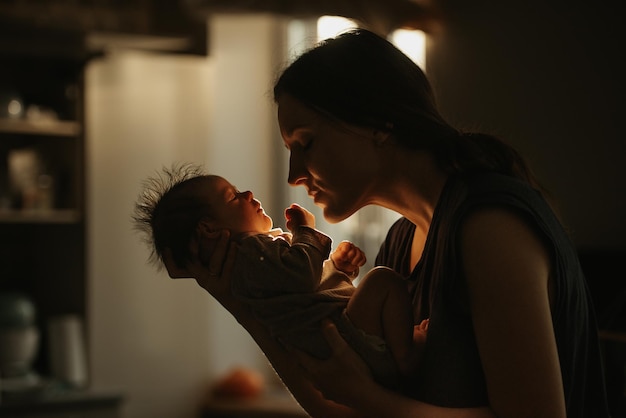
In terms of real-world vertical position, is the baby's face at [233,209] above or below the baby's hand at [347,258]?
above

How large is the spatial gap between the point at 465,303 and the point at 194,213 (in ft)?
1.47

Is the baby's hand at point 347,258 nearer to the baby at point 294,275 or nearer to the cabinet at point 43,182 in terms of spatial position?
the baby at point 294,275

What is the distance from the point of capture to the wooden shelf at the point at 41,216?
145 inches

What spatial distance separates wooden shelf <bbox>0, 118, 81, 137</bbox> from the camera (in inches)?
145

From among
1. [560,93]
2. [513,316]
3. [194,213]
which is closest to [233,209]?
[194,213]

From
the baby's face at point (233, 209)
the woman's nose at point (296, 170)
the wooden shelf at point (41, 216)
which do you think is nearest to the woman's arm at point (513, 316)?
the woman's nose at point (296, 170)

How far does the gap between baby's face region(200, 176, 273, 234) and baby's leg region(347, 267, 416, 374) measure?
0.23 meters

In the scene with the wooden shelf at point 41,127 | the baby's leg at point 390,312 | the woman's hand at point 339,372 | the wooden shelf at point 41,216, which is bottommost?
the wooden shelf at point 41,216

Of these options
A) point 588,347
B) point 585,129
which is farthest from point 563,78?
point 588,347

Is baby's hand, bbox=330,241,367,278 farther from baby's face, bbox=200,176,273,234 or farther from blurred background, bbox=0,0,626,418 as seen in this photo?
blurred background, bbox=0,0,626,418

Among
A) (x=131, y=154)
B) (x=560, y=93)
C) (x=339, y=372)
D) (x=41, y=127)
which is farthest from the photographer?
(x=131, y=154)

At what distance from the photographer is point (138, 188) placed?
3.98 meters

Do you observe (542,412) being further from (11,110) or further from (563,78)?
(11,110)

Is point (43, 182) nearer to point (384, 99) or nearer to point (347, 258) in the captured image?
point (347, 258)
